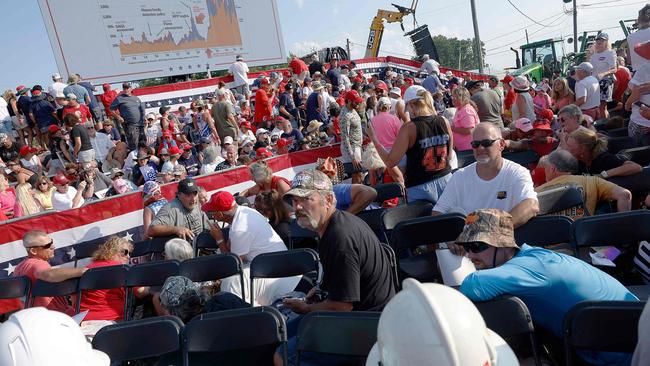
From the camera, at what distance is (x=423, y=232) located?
3789mm

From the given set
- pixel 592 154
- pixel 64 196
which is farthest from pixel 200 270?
pixel 64 196

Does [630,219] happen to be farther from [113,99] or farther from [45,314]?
[113,99]

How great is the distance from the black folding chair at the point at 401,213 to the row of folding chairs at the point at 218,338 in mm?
1771

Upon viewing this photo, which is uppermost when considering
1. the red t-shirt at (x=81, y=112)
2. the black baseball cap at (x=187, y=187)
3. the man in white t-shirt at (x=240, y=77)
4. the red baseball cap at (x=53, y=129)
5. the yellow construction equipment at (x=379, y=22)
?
the yellow construction equipment at (x=379, y=22)

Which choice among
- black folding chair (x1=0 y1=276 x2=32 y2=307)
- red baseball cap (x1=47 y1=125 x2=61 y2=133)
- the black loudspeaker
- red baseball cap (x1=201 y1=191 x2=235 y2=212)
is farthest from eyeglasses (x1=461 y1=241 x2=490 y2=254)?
the black loudspeaker

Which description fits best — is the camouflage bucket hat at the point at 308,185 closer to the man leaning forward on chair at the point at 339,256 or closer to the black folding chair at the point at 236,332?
the man leaning forward on chair at the point at 339,256

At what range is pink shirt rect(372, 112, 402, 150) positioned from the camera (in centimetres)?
636

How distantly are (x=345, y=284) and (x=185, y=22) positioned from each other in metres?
15.8

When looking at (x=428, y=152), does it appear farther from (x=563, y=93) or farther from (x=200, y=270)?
(x=563, y=93)

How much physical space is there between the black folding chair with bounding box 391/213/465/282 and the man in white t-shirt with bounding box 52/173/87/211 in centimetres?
489

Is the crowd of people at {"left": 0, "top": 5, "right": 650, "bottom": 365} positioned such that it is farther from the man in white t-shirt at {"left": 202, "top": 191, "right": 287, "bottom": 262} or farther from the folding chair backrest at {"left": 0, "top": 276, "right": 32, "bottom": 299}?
the folding chair backrest at {"left": 0, "top": 276, "right": 32, "bottom": 299}

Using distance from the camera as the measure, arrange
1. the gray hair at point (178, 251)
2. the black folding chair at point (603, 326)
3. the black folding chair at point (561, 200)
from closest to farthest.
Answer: the black folding chair at point (603, 326) < the black folding chair at point (561, 200) < the gray hair at point (178, 251)

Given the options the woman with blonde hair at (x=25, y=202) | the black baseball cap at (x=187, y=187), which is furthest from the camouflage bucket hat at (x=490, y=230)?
the woman with blonde hair at (x=25, y=202)

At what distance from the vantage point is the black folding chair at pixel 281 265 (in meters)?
3.85
